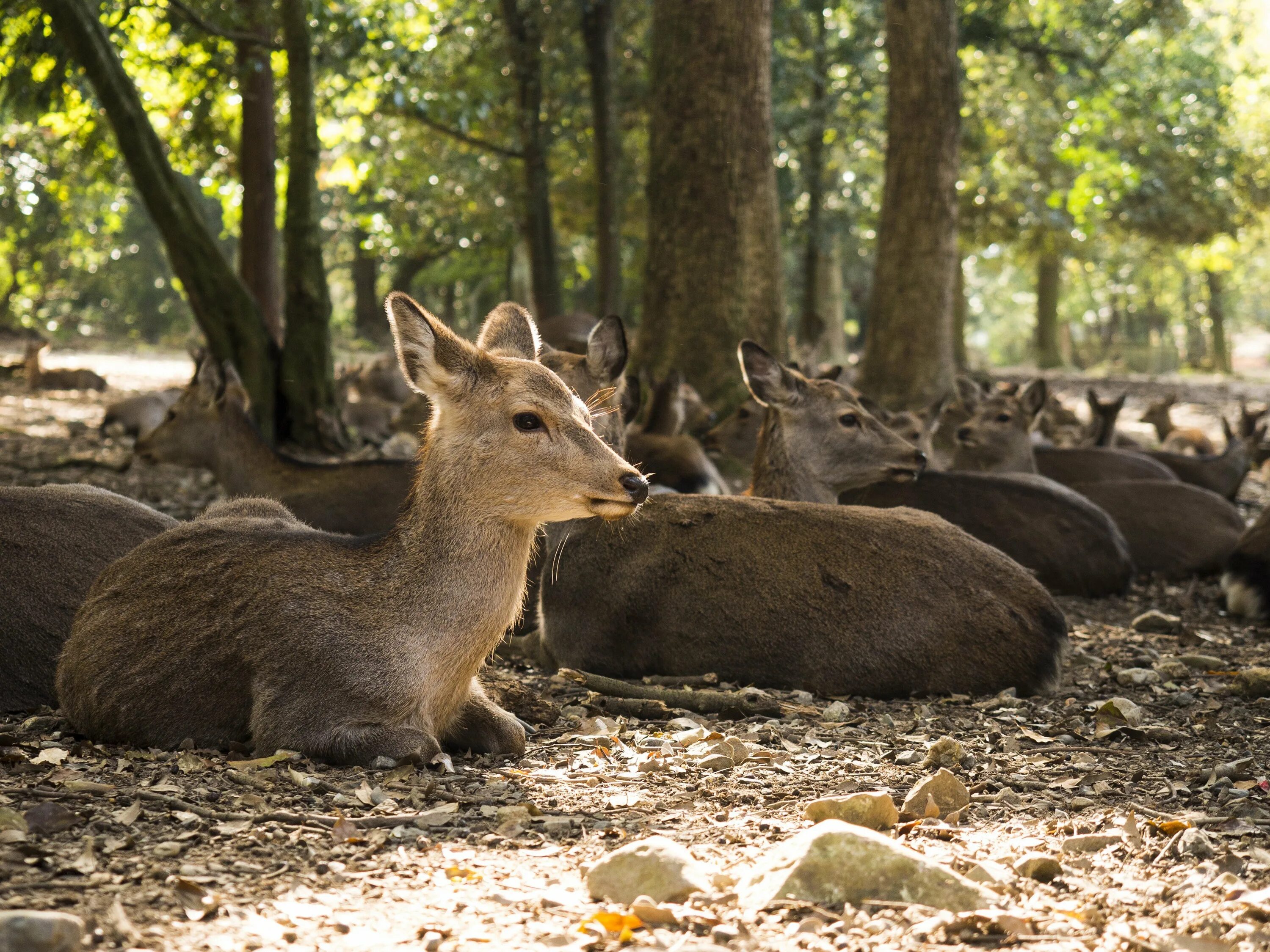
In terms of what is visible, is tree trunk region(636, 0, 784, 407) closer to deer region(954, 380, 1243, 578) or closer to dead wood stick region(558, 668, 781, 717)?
deer region(954, 380, 1243, 578)

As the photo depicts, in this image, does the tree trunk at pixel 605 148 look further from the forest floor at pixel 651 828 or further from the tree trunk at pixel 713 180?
the forest floor at pixel 651 828

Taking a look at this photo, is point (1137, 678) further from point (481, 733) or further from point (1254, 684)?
point (481, 733)

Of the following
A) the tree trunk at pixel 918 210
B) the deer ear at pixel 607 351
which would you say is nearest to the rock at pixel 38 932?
the deer ear at pixel 607 351

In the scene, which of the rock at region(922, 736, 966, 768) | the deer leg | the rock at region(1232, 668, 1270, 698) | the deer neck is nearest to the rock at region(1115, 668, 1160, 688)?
the rock at region(1232, 668, 1270, 698)

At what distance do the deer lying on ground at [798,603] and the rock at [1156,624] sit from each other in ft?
5.56

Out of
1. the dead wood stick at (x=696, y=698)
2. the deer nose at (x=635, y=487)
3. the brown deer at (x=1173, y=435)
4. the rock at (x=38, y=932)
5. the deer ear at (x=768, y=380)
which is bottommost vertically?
the dead wood stick at (x=696, y=698)

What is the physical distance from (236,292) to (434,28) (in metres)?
11.4

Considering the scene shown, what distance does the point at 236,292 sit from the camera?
12.2 metres

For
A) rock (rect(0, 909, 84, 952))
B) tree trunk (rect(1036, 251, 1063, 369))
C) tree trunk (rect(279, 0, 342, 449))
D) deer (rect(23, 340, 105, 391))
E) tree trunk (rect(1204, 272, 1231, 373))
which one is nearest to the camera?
rock (rect(0, 909, 84, 952))

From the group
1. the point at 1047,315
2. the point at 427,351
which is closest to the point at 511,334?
the point at 427,351

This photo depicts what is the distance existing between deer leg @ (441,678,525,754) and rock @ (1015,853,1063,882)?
184 cm

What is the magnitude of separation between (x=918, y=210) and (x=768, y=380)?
6837 millimetres

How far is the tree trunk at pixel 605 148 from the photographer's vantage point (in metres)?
16.9

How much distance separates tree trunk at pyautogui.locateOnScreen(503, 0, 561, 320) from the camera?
18.0m
